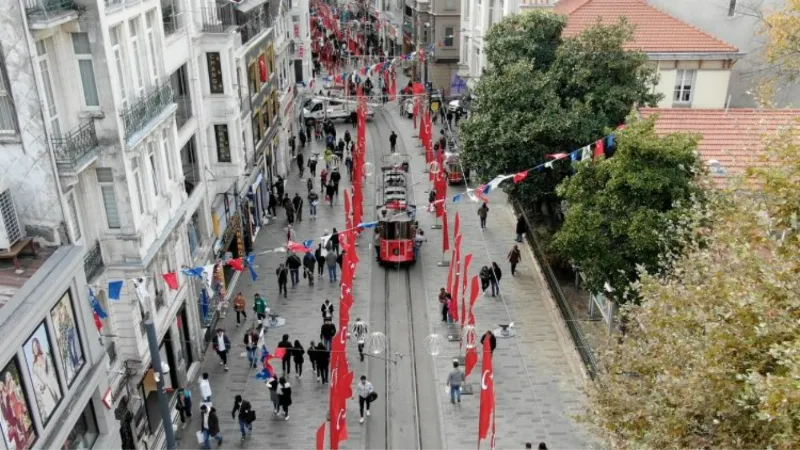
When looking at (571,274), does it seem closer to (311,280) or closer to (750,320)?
(311,280)

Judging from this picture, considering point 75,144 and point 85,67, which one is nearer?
point 75,144

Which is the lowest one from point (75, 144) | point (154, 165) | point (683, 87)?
point (683, 87)

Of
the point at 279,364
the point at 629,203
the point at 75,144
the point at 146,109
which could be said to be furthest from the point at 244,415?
the point at 629,203

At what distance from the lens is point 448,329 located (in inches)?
1022

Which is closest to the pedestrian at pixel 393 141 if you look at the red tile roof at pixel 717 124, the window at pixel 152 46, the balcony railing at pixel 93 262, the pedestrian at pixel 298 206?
the pedestrian at pixel 298 206

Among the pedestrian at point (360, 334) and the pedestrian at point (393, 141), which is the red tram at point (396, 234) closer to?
the pedestrian at point (360, 334)

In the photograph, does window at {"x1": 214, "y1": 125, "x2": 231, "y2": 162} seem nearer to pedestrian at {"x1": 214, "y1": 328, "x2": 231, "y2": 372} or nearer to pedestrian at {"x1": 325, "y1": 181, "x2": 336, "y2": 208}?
pedestrian at {"x1": 214, "y1": 328, "x2": 231, "y2": 372}

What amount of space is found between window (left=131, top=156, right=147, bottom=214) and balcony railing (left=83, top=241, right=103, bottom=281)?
4.99 ft

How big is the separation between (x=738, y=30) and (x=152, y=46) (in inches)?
1112

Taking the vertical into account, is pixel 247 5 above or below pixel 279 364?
above

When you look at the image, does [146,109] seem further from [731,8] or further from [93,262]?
[731,8]

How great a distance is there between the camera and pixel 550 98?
1069 inches

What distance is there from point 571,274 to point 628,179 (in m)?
10.6

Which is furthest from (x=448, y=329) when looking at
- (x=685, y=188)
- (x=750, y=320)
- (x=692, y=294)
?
(x=750, y=320)
